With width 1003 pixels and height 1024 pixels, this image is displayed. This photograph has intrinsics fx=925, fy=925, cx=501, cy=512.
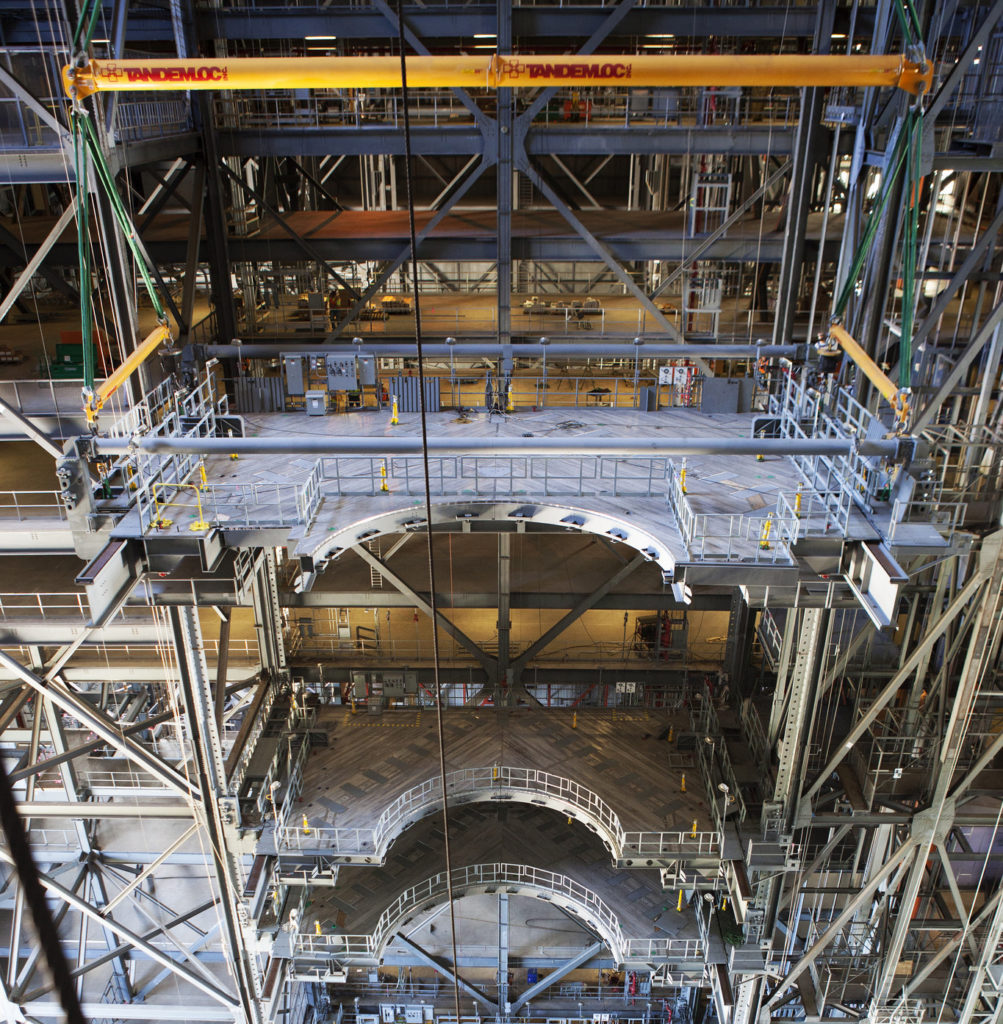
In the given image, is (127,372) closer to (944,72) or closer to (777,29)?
(777,29)

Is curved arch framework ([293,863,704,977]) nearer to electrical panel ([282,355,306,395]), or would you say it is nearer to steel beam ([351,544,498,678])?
steel beam ([351,544,498,678])

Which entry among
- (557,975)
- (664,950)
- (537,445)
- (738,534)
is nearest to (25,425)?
(537,445)

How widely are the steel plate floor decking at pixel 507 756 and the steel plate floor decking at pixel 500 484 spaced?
743cm

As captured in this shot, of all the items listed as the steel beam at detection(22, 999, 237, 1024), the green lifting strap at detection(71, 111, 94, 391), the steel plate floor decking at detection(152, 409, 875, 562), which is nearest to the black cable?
the steel plate floor decking at detection(152, 409, 875, 562)

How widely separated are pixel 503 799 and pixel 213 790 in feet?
22.4

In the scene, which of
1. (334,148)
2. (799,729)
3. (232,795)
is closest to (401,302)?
(334,148)

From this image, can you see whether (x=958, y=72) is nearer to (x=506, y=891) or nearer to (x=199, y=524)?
(x=199, y=524)

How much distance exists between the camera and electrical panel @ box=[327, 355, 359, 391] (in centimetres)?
2086

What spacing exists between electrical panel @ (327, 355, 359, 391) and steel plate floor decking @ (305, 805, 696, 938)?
11.8 metres

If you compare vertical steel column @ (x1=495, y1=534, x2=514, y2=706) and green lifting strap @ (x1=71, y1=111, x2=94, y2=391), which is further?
vertical steel column @ (x1=495, y1=534, x2=514, y2=706)

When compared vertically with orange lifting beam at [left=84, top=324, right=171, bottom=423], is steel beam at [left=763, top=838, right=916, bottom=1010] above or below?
below

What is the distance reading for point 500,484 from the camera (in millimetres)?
18500

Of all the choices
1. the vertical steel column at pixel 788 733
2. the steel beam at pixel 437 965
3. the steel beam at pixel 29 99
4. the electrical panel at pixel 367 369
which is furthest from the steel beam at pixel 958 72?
the steel beam at pixel 437 965

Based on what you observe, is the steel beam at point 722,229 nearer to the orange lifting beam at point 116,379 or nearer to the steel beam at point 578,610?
the steel beam at point 578,610
